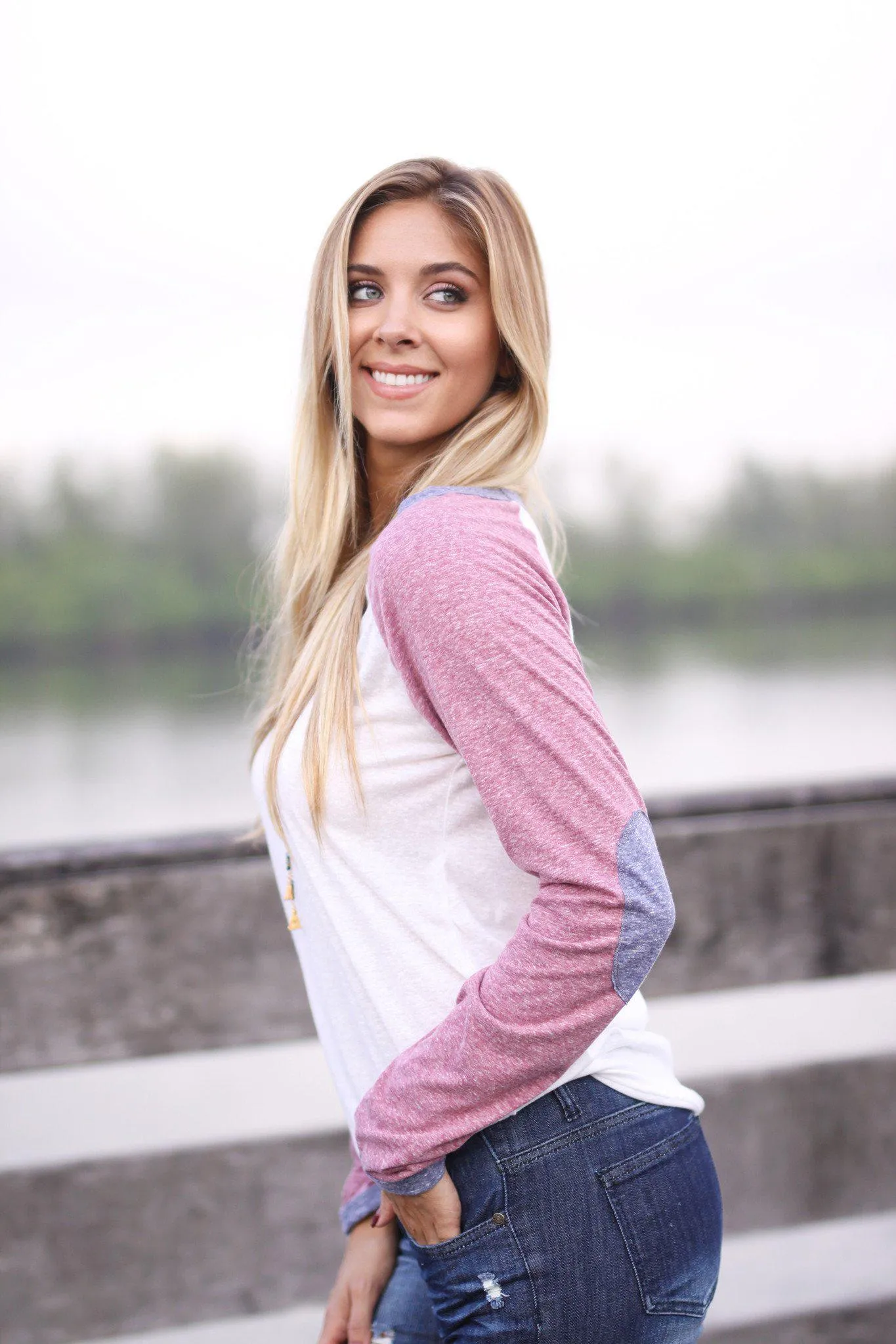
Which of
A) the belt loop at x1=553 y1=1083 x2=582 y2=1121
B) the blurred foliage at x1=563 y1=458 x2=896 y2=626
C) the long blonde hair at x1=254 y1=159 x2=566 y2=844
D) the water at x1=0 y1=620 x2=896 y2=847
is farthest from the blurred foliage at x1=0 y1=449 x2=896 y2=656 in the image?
the belt loop at x1=553 y1=1083 x2=582 y2=1121

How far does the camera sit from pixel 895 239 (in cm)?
1543

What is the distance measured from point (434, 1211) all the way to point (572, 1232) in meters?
0.10

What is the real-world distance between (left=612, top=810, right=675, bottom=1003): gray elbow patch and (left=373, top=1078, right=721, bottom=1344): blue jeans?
125 millimetres

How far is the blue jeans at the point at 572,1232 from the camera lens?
82 centimetres

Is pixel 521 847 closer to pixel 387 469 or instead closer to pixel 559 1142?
pixel 559 1142

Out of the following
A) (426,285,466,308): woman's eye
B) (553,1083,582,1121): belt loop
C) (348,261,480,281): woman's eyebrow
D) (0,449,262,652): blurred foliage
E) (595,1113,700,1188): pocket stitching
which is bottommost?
(0,449,262,652): blurred foliage

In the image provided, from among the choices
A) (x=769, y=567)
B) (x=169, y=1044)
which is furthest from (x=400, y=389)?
(x=769, y=567)

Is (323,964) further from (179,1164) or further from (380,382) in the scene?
(179,1164)

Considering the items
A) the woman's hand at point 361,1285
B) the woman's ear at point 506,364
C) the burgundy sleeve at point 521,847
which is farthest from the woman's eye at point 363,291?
the woman's hand at point 361,1285

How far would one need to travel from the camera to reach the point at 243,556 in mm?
8336

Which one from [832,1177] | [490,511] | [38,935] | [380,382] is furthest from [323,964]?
[832,1177]

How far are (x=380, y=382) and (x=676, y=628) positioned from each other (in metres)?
2.87

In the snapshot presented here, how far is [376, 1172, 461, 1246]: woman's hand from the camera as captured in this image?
0.83 metres

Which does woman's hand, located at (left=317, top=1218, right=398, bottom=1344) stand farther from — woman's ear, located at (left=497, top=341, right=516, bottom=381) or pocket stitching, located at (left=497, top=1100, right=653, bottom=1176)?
woman's ear, located at (left=497, top=341, right=516, bottom=381)
